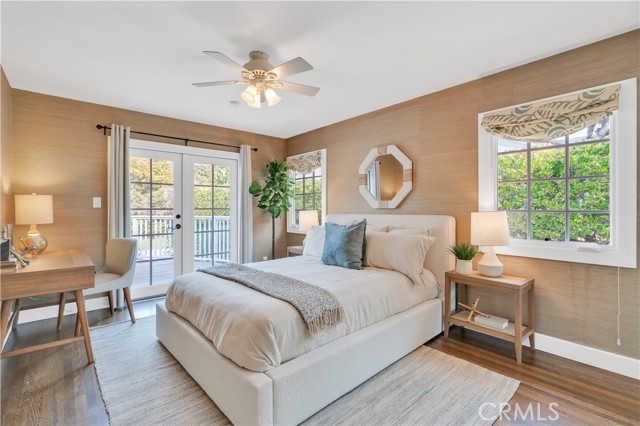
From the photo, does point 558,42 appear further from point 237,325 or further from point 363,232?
point 237,325

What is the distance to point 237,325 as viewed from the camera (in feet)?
5.62

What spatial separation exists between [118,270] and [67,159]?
4.97 ft

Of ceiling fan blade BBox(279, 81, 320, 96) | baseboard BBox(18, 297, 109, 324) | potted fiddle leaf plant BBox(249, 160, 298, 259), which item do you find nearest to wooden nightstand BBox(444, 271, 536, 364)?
ceiling fan blade BBox(279, 81, 320, 96)

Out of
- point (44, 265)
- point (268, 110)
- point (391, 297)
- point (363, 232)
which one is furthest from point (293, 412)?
point (268, 110)

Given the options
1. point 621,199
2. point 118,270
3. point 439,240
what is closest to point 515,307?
point 439,240

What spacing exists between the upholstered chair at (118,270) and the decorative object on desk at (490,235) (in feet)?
11.5

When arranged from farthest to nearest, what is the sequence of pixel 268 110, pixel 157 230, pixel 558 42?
pixel 157 230 → pixel 268 110 → pixel 558 42

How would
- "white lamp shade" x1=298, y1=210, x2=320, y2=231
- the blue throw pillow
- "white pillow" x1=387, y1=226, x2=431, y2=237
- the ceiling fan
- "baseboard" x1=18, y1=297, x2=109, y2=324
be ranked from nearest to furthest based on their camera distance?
the ceiling fan
the blue throw pillow
"white pillow" x1=387, y1=226, x2=431, y2=237
"baseboard" x1=18, y1=297, x2=109, y2=324
"white lamp shade" x1=298, y1=210, x2=320, y2=231

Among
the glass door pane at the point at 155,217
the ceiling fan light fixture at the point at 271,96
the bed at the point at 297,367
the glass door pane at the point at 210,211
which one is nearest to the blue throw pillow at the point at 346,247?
the bed at the point at 297,367

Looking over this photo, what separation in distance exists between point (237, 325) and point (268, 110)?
9.83 ft

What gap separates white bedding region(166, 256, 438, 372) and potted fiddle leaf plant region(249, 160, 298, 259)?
1.98 m

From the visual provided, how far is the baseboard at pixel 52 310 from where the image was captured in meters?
3.20

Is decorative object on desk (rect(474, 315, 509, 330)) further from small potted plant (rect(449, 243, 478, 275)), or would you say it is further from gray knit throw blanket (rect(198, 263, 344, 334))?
gray knit throw blanket (rect(198, 263, 344, 334))

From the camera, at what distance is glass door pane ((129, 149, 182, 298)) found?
4.00m
